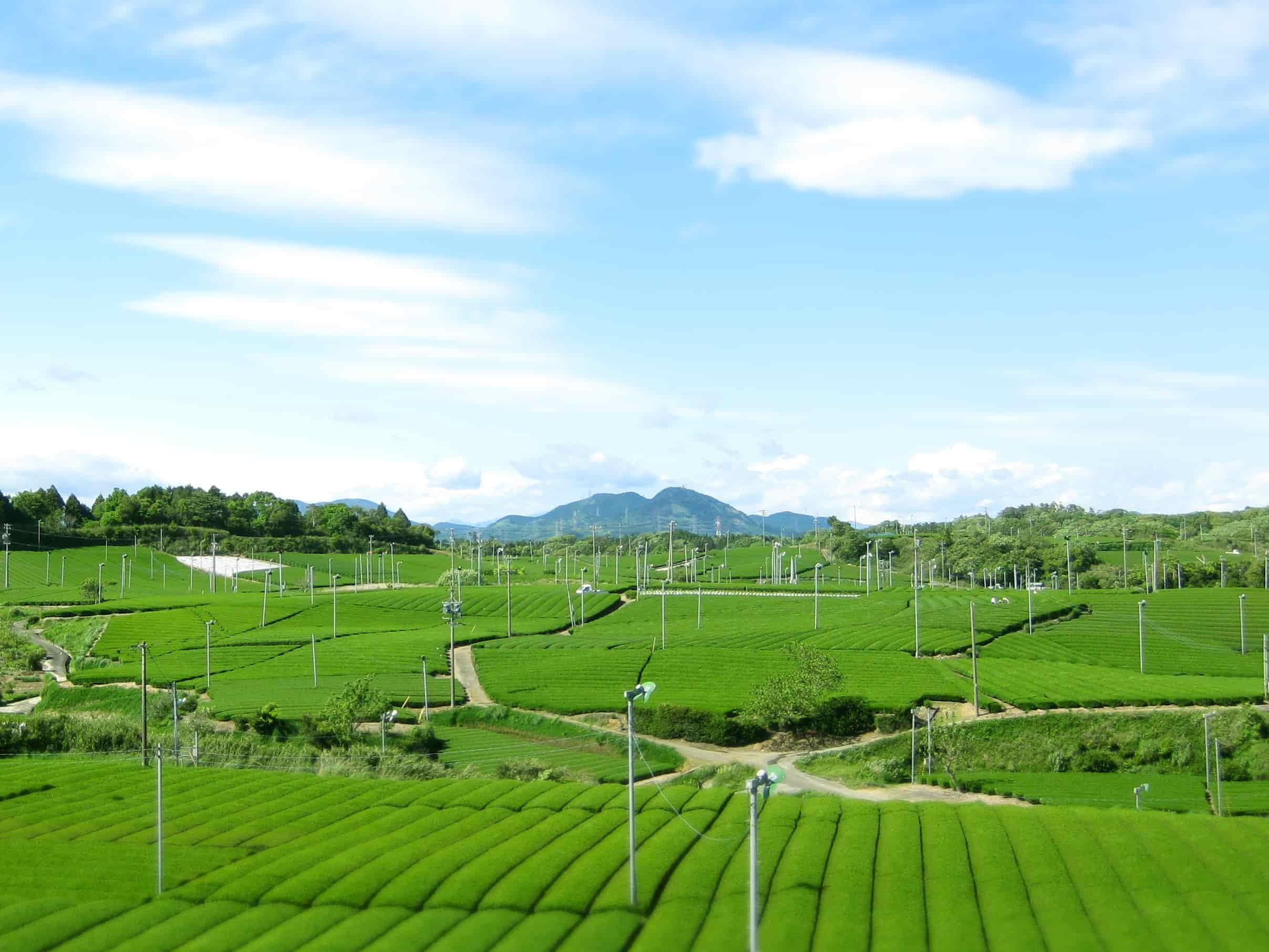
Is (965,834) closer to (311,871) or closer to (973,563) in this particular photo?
(311,871)

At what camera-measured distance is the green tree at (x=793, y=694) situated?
79.1 m

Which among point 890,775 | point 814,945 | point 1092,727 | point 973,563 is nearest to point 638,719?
point 890,775

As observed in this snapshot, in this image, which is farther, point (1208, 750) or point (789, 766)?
point (789, 766)

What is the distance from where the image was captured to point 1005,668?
3730 inches

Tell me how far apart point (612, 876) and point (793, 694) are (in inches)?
1680

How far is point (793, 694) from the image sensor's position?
7938 cm

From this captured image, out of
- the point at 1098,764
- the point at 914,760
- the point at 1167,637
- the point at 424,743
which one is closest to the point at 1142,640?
the point at 1167,637

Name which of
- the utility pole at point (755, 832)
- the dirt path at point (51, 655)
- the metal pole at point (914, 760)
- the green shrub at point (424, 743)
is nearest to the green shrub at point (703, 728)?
the metal pole at point (914, 760)

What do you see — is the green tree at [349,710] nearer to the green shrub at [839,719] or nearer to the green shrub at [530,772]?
the green shrub at [530,772]

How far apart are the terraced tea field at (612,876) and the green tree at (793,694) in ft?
87.7

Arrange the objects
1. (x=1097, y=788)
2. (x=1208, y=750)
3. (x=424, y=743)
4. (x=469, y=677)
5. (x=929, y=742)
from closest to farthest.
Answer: (x=1208, y=750) → (x=1097, y=788) → (x=929, y=742) → (x=424, y=743) → (x=469, y=677)

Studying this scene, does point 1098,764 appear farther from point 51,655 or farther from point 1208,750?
point 51,655

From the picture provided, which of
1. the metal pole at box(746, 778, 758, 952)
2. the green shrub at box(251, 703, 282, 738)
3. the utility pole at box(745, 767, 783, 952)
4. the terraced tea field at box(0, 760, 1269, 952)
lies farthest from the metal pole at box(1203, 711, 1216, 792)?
the green shrub at box(251, 703, 282, 738)

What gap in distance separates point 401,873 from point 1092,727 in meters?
57.9
